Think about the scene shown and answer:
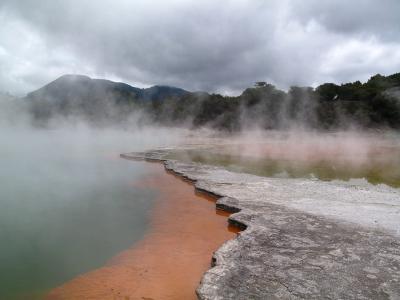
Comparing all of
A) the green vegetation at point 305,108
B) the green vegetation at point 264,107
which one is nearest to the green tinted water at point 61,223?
the green vegetation at point 305,108

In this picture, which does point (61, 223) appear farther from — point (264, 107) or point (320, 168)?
point (264, 107)

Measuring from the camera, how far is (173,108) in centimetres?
3244

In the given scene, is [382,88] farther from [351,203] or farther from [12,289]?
[12,289]

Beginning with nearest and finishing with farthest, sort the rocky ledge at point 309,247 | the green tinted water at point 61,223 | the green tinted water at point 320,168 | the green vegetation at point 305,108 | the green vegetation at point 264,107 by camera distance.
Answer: the rocky ledge at point 309,247
the green tinted water at point 61,223
the green tinted water at point 320,168
the green vegetation at point 305,108
the green vegetation at point 264,107

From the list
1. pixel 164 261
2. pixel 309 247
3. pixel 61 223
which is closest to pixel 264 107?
pixel 61 223

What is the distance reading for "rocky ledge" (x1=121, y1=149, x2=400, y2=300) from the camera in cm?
276

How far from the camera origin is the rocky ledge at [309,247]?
2.76 meters

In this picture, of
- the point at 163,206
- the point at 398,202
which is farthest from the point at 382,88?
the point at 163,206

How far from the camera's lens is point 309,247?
3.54 m

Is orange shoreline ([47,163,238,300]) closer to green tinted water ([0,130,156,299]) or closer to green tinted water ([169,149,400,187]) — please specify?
green tinted water ([0,130,156,299])

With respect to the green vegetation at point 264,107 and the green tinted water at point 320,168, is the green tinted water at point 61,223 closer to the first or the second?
the green tinted water at point 320,168

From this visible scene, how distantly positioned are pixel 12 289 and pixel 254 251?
2.32 m

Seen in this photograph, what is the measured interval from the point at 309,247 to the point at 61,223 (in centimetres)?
338

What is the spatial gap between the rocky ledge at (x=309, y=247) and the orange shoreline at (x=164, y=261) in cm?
28
